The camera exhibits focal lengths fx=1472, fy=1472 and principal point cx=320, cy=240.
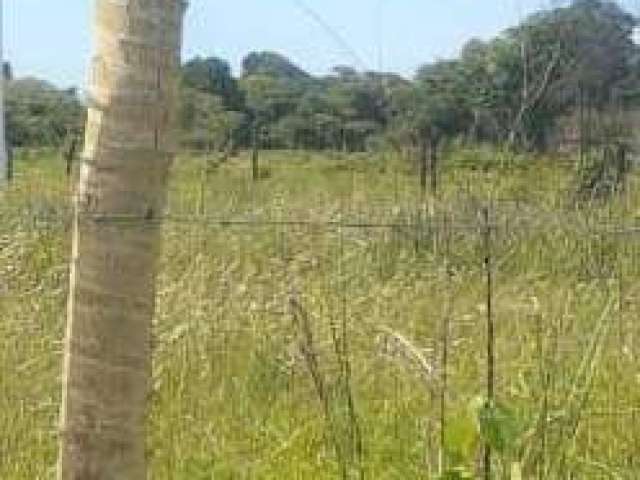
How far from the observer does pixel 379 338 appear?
473 centimetres

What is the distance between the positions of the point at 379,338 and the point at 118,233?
263cm

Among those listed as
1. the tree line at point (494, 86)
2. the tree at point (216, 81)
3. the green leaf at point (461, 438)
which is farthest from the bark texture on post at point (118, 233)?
the tree at point (216, 81)

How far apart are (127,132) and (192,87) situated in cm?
362

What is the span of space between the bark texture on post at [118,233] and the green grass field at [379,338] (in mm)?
573

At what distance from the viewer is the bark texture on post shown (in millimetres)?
2125

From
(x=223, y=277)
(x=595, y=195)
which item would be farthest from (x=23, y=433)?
(x=595, y=195)

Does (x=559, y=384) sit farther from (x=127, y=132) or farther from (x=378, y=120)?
(x=127, y=132)

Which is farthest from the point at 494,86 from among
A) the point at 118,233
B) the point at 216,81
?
the point at 216,81

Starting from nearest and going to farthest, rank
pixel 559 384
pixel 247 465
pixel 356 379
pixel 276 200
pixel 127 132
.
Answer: pixel 127 132 < pixel 559 384 < pixel 247 465 < pixel 356 379 < pixel 276 200

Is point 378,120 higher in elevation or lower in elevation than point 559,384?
higher

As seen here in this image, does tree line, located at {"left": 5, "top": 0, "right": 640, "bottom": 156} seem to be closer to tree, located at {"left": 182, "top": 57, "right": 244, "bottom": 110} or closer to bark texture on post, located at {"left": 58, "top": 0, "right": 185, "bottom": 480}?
tree, located at {"left": 182, "top": 57, "right": 244, "bottom": 110}

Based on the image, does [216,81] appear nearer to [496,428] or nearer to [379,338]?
[379,338]

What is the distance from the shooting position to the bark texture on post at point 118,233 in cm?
212

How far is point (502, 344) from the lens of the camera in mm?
5035
